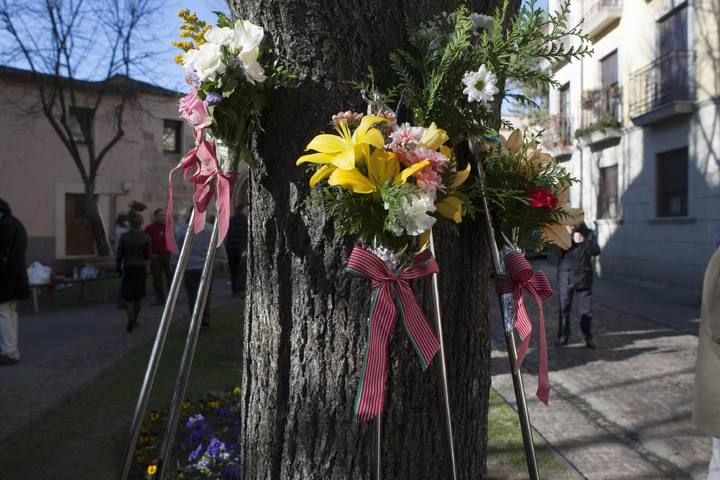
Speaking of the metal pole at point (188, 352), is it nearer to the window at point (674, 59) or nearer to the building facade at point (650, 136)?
the building facade at point (650, 136)

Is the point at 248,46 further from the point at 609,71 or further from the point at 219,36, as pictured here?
the point at 609,71

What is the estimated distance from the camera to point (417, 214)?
176cm

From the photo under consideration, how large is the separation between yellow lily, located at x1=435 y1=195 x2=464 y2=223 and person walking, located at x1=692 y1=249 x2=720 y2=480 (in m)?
1.90

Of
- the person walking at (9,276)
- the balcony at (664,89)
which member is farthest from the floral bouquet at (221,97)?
the balcony at (664,89)

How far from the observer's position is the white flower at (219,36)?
2.01 m

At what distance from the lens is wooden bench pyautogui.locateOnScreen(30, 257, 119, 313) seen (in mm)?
13450

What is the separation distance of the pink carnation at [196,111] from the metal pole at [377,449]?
1027 mm

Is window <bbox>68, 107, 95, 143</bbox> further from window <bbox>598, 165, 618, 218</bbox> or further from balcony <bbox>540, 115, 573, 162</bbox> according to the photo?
window <bbox>598, 165, 618, 218</bbox>

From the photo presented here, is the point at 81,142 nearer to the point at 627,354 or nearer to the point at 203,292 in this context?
the point at 627,354

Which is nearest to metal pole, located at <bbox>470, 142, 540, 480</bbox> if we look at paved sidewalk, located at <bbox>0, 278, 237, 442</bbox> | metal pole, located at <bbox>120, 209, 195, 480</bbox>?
metal pole, located at <bbox>120, 209, 195, 480</bbox>

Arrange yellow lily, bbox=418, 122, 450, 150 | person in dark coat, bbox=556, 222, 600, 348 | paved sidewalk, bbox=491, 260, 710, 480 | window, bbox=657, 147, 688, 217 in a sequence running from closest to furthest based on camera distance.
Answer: yellow lily, bbox=418, 122, 450, 150 → paved sidewalk, bbox=491, 260, 710, 480 → person in dark coat, bbox=556, 222, 600, 348 → window, bbox=657, 147, 688, 217

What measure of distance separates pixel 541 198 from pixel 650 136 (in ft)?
58.2

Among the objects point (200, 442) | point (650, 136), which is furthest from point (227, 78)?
point (650, 136)

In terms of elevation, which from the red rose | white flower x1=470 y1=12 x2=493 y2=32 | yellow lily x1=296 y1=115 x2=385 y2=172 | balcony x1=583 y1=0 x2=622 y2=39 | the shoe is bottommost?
the shoe
